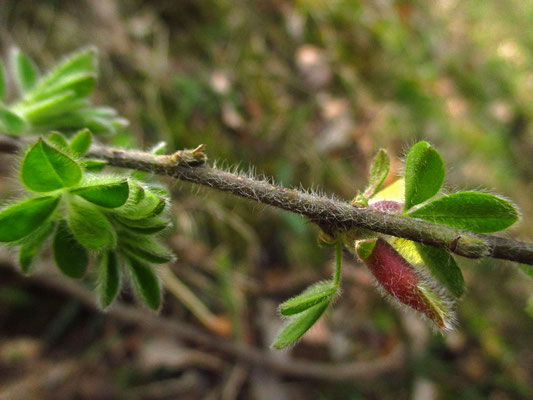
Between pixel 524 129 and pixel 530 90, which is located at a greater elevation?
pixel 530 90

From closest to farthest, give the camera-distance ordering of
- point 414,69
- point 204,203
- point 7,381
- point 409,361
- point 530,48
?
1. point 7,381
2. point 204,203
3. point 409,361
4. point 414,69
5. point 530,48

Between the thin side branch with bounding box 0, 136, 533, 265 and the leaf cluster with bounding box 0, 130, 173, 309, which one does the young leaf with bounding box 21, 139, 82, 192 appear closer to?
the leaf cluster with bounding box 0, 130, 173, 309

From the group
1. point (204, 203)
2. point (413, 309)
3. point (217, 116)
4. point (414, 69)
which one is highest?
point (413, 309)

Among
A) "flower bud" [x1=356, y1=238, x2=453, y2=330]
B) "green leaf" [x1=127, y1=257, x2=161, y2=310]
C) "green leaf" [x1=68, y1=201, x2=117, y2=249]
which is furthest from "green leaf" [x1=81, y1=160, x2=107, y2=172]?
"flower bud" [x1=356, y1=238, x2=453, y2=330]

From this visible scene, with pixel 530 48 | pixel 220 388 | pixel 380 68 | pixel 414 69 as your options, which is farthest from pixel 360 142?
pixel 530 48

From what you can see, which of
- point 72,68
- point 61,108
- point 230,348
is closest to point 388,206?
point 61,108

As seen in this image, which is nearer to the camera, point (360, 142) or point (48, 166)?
point (48, 166)

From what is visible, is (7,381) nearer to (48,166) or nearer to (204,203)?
(204,203)

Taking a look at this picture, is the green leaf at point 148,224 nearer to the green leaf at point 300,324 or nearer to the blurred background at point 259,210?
the green leaf at point 300,324
